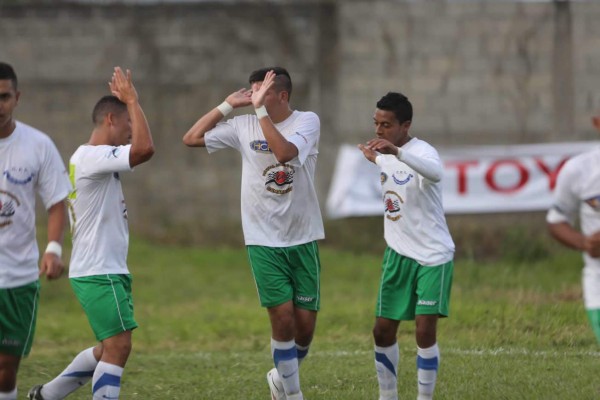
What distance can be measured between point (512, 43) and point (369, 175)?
11.3 ft

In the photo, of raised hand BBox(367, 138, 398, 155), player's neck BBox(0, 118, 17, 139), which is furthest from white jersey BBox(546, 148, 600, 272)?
player's neck BBox(0, 118, 17, 139)

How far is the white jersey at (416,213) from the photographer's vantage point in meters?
7.80

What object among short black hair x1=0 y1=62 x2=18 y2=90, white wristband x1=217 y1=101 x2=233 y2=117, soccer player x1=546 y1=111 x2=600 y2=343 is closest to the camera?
soccer player x1=546 y1=111 x2=600 y2=343

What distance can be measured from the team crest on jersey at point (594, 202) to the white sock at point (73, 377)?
3639 mm

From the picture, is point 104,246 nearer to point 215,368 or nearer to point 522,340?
point 215,368

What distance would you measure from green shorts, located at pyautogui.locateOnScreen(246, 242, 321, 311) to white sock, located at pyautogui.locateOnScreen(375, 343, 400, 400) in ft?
2.04

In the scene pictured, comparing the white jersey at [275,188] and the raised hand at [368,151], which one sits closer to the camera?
the raised hand at [368,151]

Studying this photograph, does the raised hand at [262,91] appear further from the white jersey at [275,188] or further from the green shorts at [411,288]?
the green shorts at [411,288]

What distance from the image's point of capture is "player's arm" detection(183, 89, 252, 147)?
316 inches

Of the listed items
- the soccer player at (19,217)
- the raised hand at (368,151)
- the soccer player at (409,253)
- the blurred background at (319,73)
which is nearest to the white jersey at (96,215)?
the soccer player at (19,217)

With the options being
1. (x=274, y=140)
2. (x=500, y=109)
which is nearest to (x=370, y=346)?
(x=274, y=140)

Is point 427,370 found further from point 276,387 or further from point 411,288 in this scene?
point 276,387

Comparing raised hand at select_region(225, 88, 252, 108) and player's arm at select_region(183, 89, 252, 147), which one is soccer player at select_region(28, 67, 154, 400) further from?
raised hand at select_region(225, 88, 252, 108)

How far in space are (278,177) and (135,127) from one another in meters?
1.17
